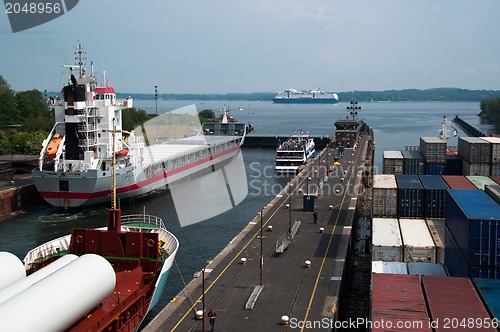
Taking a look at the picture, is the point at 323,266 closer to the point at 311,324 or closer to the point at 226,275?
the point at 226,275

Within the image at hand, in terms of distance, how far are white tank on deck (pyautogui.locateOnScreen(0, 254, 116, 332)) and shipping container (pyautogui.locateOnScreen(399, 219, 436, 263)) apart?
11461 millimetres

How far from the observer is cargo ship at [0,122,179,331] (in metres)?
12.8

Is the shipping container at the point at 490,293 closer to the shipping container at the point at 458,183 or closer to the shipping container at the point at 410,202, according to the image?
the shipping container at the point at 410,202

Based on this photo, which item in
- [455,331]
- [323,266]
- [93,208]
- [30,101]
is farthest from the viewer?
[30,101]

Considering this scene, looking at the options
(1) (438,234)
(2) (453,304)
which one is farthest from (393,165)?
(2) (453,304)

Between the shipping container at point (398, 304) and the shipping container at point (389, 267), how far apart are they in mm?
2936

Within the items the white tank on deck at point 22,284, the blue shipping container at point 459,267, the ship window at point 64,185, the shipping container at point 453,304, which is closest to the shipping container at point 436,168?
the blue shipping container at point 459,267

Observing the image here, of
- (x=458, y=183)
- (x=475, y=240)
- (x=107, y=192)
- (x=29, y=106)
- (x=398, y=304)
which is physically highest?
(x=29, y=106)

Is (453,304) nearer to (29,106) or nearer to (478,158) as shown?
(478,158)

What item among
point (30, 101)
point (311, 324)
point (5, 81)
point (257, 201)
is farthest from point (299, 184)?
point (5, 81)

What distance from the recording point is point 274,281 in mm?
20422

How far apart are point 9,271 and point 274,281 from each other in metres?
9.25

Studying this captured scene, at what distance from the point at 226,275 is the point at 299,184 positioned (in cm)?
2262

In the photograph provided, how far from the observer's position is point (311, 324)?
16.6 m
